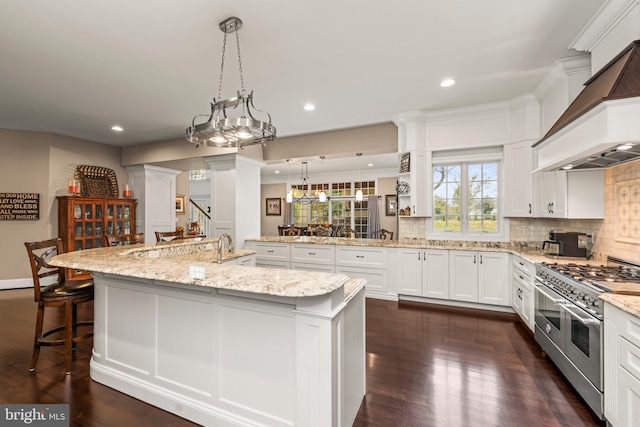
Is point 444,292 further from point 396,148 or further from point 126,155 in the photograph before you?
point 126,155

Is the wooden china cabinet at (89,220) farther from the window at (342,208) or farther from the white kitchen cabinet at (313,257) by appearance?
the window at (342,208)

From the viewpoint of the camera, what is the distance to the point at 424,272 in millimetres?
4047

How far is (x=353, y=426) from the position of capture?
1743mm

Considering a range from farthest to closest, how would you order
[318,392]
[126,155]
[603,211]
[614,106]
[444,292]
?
[126,155], [444,292], [603,211], [614,106], [318,392]

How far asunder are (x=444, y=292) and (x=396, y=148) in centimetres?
231

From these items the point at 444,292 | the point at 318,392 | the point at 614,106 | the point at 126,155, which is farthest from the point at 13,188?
the point at 614,106

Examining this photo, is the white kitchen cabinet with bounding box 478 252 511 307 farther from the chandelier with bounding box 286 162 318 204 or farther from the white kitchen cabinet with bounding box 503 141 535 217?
the chandelier with bounding box 286 162 318 204

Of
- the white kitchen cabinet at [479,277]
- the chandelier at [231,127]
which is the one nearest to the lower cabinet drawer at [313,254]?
the white kitchen cabinet at [479,277]

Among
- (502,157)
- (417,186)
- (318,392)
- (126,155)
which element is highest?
(126,155)

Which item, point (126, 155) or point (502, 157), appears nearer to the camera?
point (502, 157)

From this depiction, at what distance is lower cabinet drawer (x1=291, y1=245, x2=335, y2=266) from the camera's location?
4.65 meters

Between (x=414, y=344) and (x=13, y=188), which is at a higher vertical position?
(x=13, y=188)

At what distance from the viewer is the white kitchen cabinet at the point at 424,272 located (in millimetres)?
3945

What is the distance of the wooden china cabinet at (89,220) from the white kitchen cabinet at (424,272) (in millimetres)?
5261
